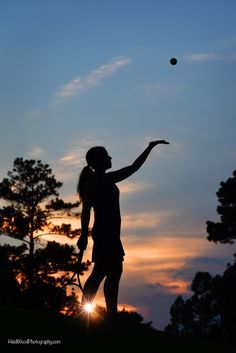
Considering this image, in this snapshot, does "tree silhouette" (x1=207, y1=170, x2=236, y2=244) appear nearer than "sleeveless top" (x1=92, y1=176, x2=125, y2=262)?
No

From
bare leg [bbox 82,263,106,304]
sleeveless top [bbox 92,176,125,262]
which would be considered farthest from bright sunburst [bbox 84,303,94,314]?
sleeveless top [bbox 92,176,125,262]

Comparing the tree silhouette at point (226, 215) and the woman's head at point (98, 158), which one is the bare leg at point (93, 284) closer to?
the woman's head at point (98, 158)

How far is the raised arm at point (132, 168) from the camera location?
29.0 ft

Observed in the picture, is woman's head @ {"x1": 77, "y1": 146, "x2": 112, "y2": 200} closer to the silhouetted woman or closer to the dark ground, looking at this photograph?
the silhouetted woman

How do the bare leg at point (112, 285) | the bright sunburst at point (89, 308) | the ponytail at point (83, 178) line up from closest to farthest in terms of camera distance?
the bright sunburst at point (89, 308) → the bare leg at point (112, 285) → the ponytail at point (83, 178)

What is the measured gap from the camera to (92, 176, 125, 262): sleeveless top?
8391mm

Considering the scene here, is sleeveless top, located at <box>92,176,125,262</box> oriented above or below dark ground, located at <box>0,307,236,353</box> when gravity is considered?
above

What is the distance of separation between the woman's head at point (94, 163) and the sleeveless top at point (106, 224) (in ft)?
0.66

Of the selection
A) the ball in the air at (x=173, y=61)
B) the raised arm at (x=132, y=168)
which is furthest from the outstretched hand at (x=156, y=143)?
the ball in the air at (x=173, y=61)

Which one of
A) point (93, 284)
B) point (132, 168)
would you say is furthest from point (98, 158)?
point (93, 284)

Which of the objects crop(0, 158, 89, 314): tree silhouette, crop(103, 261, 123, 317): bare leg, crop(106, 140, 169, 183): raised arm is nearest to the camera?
crop(103, 261, 123, 317): bare leg

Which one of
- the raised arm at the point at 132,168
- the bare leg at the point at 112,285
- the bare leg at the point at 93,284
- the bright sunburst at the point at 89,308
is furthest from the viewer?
the raised arm at the point at 132,168

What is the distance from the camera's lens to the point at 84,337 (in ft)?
24.4

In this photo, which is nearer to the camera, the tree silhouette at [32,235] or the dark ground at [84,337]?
the dark ground at [84,337]
